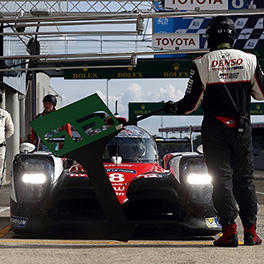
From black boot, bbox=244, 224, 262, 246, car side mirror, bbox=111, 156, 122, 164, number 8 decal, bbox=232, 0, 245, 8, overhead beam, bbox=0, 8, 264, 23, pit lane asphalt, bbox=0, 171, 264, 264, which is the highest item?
number 8 decal, bbox=232, 0, 245, 8

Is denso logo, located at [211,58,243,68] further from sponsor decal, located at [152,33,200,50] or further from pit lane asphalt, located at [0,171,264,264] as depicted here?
sponsor decal, located at [152,33,200,50]

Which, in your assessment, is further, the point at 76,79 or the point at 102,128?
the point at 76,79

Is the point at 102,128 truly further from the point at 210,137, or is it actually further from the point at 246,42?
the point at 246,42

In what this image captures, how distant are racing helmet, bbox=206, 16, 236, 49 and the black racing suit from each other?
15cm

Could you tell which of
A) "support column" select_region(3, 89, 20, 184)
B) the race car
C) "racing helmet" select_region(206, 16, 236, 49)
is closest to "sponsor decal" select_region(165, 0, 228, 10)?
"racing helmet" select_region(206, 16, 236, 49)

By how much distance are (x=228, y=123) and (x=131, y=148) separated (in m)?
2.04

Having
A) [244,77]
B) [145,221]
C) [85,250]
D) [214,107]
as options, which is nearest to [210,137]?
[214,107]

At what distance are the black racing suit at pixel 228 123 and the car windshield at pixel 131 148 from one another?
5.92ft

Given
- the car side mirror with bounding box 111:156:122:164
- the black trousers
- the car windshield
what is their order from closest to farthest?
1. the black trousers
2. the car side mirror with bounding box 111:156:122:164
3. the car windshield

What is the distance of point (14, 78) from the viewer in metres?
19.2

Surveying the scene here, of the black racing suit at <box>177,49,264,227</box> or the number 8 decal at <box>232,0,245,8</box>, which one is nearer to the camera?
the black racing suit at <box>177,49,264,227</box>

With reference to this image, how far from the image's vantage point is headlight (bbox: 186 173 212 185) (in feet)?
16.8

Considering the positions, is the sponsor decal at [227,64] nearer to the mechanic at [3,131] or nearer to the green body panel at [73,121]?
the green body panel at [73,121]

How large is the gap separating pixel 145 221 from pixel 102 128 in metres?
0.89
